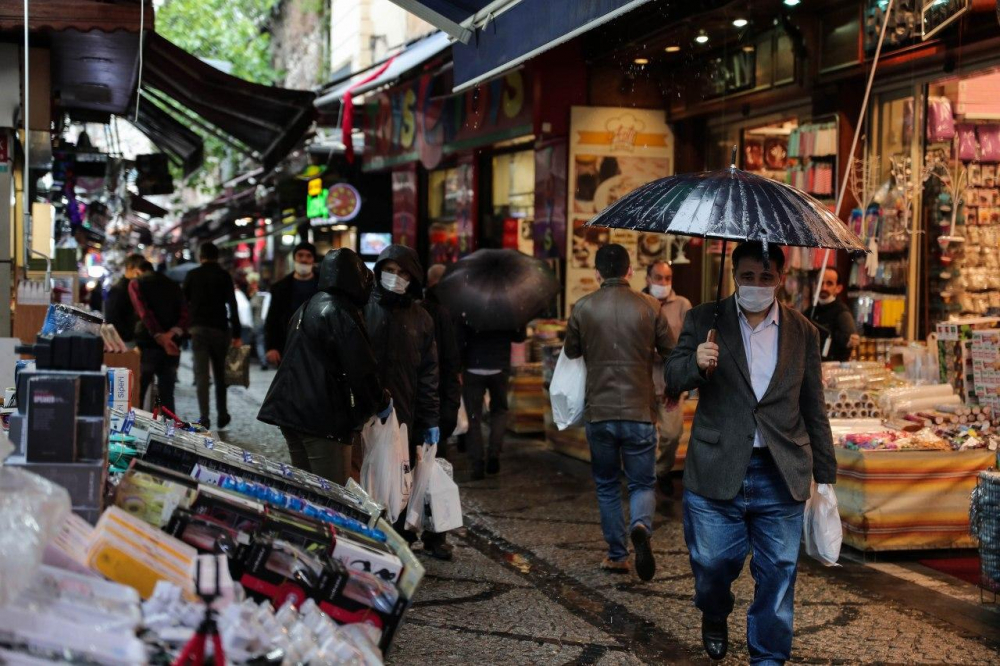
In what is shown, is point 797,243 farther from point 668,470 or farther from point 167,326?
point 167,326

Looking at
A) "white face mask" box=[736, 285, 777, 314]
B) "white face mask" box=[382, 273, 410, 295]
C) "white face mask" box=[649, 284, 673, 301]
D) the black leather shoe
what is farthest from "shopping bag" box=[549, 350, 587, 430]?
"white face mask" box=[736, 285, 777, 314]

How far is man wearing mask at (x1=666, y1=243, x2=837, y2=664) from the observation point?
17.3ft

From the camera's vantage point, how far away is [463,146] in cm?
1688

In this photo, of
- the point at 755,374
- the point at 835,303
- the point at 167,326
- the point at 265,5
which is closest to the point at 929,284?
the point at 835,303

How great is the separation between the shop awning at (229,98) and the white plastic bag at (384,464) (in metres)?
5.04

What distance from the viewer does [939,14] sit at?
10.4 metres

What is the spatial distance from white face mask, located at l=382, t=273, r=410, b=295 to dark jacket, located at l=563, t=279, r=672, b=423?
1.15 m

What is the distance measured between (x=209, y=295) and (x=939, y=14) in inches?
326

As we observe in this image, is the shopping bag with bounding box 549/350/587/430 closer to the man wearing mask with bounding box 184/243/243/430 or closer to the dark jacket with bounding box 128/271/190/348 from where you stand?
the dark jacket with bounding box 128/271/190/348

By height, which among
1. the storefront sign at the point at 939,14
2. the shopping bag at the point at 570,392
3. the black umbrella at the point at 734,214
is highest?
the storefront sign at the point at 939,14

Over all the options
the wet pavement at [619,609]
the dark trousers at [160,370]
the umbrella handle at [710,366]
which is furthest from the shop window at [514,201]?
the umbrella handle at [710,366]

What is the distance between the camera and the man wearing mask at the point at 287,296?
11.9 m

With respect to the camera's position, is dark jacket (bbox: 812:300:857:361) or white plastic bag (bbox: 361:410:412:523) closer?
white plastic bag (bbox: 361:410:412:523)

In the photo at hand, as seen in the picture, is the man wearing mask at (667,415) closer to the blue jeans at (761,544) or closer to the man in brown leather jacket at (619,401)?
the man in brown leather jacket at (619,401)
